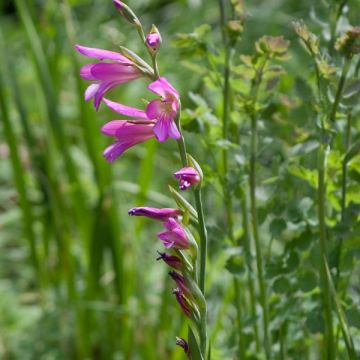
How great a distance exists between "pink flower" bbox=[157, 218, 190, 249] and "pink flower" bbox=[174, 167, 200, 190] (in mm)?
55

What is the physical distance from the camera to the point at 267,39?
124 centimetres

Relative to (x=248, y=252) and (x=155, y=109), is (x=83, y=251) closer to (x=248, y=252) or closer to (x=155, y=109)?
(x=248, y=252)

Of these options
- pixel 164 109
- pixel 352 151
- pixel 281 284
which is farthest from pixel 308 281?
pixel 164 109

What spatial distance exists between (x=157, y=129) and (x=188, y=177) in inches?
2.5

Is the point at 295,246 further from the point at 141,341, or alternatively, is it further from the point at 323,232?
the point at 141,341

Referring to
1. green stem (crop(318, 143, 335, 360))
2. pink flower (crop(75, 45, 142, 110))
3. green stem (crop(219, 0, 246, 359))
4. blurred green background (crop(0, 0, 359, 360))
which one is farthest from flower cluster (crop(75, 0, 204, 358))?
blurred green background (crop(0, 0, 359, 360))

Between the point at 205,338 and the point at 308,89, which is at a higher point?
the point at 308,89

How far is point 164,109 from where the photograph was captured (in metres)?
0.94

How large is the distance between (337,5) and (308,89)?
18cm

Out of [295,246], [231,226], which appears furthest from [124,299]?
[295,246]

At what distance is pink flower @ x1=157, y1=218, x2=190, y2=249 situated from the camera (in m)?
0.94

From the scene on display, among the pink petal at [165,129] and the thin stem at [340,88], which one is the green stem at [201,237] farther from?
the thin stem at [340,88]

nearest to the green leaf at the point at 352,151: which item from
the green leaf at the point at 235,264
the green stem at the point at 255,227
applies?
the green stem at the point at 255,227

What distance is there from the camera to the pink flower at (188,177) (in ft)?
2.97
